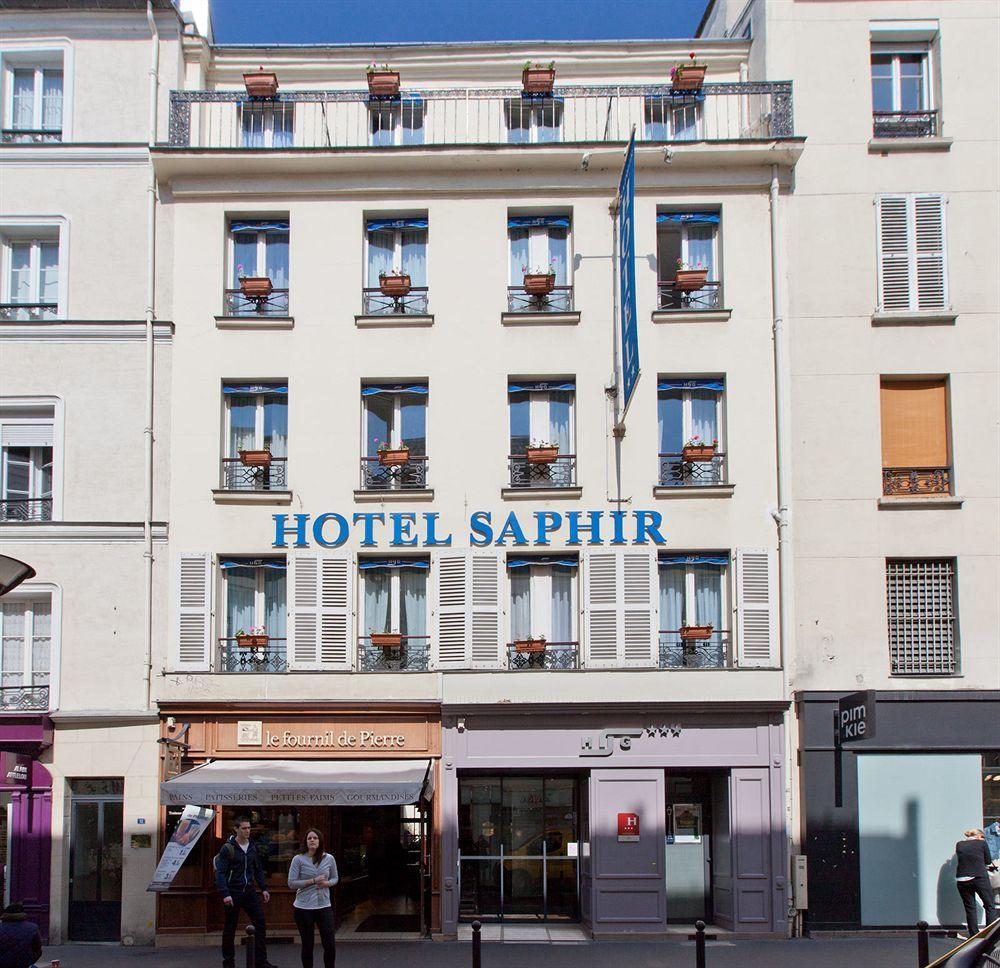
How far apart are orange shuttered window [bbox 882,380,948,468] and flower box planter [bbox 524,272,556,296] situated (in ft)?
16.7

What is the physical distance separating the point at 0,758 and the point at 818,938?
1150 centimetres

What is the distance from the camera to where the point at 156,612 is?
18031mm

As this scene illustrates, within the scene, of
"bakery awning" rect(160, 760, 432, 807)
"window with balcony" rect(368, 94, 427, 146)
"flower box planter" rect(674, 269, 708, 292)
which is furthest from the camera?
"window with balcony" rect(368, 94, 427, 146)

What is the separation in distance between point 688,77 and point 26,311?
10482 millimetres

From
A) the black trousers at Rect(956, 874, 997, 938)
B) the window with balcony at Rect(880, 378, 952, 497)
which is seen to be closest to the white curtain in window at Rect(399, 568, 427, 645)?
the window with balcony at Rect(880, 378, 952, 497)

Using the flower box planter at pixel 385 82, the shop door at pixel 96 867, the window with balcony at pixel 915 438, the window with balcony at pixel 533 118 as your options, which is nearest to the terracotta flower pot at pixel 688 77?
the window with balcony at pixel 533 118

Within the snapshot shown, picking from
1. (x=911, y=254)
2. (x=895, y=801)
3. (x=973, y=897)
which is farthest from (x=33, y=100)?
(x=973, y=897)

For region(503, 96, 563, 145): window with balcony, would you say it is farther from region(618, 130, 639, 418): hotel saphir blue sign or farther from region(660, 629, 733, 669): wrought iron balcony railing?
region(660, 629, 733, 669): wrought iron balcony railing

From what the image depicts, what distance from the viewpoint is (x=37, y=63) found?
63.7 ft

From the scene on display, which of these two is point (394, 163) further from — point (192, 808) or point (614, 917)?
point (614, 917)

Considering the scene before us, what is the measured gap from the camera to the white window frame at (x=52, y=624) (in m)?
17.8

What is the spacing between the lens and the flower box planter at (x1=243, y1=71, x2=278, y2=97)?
19.2m

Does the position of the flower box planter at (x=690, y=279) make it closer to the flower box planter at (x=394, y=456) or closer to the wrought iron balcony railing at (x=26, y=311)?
the flower box planter at (x=394, y=456)

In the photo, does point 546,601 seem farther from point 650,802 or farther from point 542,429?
point 650,802
